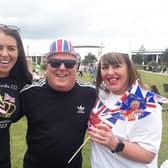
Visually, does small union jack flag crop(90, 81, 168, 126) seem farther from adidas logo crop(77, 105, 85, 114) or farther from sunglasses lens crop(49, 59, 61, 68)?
sunglasses lens crop(49, 59, 61, 68)

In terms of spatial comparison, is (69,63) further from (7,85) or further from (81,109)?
(7,85)

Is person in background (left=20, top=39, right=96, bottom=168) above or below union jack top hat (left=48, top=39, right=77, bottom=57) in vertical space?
below

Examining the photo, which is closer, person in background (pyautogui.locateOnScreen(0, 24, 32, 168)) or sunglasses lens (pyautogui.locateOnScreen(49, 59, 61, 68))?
sunglasses lens (pyautogui.locateOnScreen(49, 59, 61, 68))

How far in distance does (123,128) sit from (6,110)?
127 centimetres

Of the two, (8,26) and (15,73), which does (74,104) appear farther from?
(8,26)

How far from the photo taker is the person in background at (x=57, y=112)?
137 inches

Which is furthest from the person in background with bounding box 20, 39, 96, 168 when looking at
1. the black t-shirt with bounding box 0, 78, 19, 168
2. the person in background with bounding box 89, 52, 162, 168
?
the person in background with bounding box 89, 52, 162, 168

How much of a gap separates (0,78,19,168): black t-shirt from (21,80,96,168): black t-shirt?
120mm

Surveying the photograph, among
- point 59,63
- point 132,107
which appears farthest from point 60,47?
point 132,107

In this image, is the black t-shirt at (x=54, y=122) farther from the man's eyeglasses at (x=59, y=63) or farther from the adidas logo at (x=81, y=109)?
Answer: the man's eyeglasses at (x=59, y=63)

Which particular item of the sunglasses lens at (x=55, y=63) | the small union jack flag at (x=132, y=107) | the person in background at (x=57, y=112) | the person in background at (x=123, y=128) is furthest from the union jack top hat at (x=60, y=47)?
the small union jack flag at (x=132, y=107)

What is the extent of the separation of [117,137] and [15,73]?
1479mm

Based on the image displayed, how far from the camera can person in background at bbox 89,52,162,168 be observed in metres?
2.97

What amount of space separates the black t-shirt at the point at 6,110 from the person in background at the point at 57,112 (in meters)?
0.13
